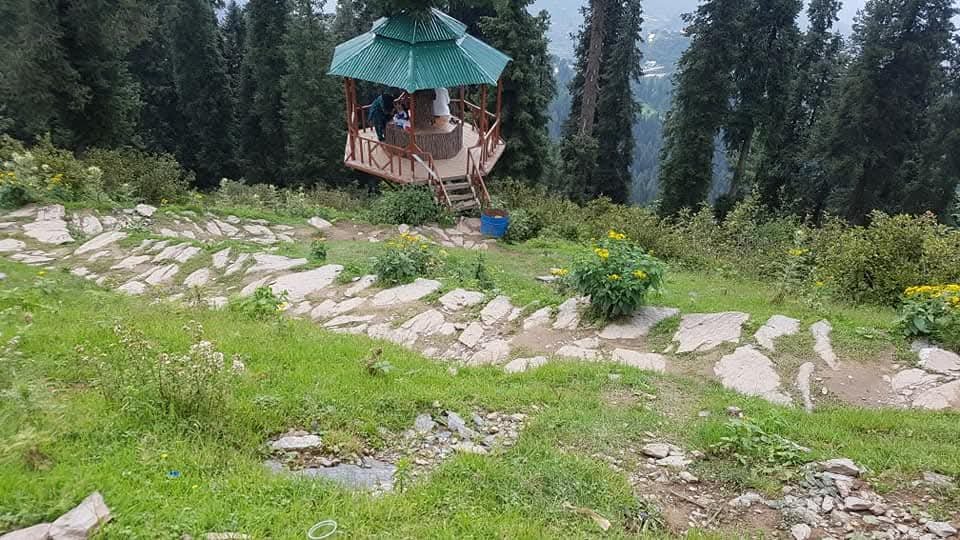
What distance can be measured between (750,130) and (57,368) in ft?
87.9

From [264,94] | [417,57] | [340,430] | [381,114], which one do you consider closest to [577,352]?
[340,430]

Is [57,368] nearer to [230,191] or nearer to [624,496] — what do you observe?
[624,496]

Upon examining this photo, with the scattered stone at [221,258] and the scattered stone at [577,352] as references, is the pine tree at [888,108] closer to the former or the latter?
the scattered stone at [577,352]

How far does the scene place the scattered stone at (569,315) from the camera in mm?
6730

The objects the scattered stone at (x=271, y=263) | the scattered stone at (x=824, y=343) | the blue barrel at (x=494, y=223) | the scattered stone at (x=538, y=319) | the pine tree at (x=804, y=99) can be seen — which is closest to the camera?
the scattered stone at (x=824, y=343)

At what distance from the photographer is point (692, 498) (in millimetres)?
3828

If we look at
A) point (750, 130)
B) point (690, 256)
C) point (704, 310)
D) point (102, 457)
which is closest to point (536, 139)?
point (750, 130)

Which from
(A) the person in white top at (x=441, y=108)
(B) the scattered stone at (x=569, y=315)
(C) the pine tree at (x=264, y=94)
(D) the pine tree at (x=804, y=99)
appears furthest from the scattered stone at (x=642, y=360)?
(C) the pine tree at (x=264, y=94)

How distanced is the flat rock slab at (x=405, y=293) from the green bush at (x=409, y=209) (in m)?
5.40

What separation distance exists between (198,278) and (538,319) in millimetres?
4854

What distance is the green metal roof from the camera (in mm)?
13492

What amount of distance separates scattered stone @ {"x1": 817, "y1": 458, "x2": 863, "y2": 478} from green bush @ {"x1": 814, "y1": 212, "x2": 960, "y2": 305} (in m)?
4.42

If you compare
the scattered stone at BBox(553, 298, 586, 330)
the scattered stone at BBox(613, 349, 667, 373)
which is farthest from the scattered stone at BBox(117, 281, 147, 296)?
the scattered stone at BBox(613, 349, 667, 373)

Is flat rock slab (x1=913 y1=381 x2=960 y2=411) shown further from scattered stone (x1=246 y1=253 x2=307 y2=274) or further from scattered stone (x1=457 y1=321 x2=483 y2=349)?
scattered stone (x1=246 y1=253 x2=307 y2=274)
